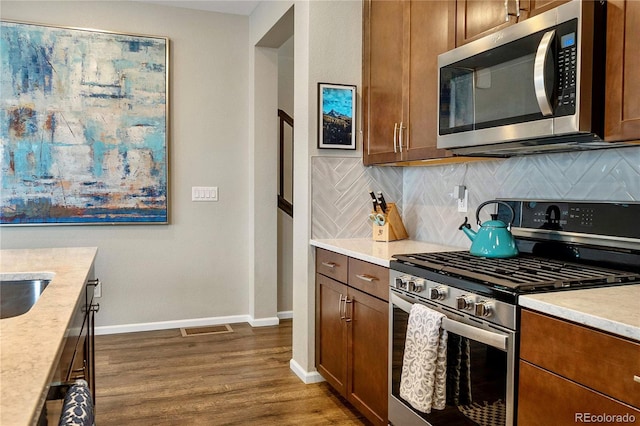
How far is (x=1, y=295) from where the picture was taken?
1762 millimetres

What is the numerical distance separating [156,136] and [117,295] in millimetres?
1308

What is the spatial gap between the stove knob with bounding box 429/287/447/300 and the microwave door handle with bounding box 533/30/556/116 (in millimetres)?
697

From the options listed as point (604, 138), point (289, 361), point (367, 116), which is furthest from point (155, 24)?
point (604, 138)

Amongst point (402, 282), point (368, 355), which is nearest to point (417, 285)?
point (402, 282)

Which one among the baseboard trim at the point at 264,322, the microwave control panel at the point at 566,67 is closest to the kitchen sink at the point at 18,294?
the microwave control panel at the point at 566,67

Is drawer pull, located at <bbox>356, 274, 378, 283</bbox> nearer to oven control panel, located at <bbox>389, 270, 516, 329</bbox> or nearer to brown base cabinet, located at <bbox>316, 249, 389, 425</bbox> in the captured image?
brown base cabinet, located at <bbox>316, 249, 389, 425</bbox>

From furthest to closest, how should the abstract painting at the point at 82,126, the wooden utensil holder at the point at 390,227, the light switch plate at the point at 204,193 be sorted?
the light switch plate at the point at 204,193
the abstract painting at the point at 82,126
the wooden utensil holder at the point at 390,227

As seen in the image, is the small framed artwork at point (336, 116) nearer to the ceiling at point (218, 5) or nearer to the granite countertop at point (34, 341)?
the ceiling at point (218, 5)

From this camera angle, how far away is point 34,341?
98 centimetres

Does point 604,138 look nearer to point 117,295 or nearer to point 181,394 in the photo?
point 181,394

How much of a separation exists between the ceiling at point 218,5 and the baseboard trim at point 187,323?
2590mm

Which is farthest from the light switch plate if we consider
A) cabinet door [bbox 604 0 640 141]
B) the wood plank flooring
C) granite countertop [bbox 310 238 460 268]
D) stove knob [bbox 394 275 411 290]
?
cabinet door [bbox 604 0 640 141]

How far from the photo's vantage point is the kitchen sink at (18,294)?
5.78 feet

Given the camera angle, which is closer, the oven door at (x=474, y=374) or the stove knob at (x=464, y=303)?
the oven door at (x=474, y=374)
